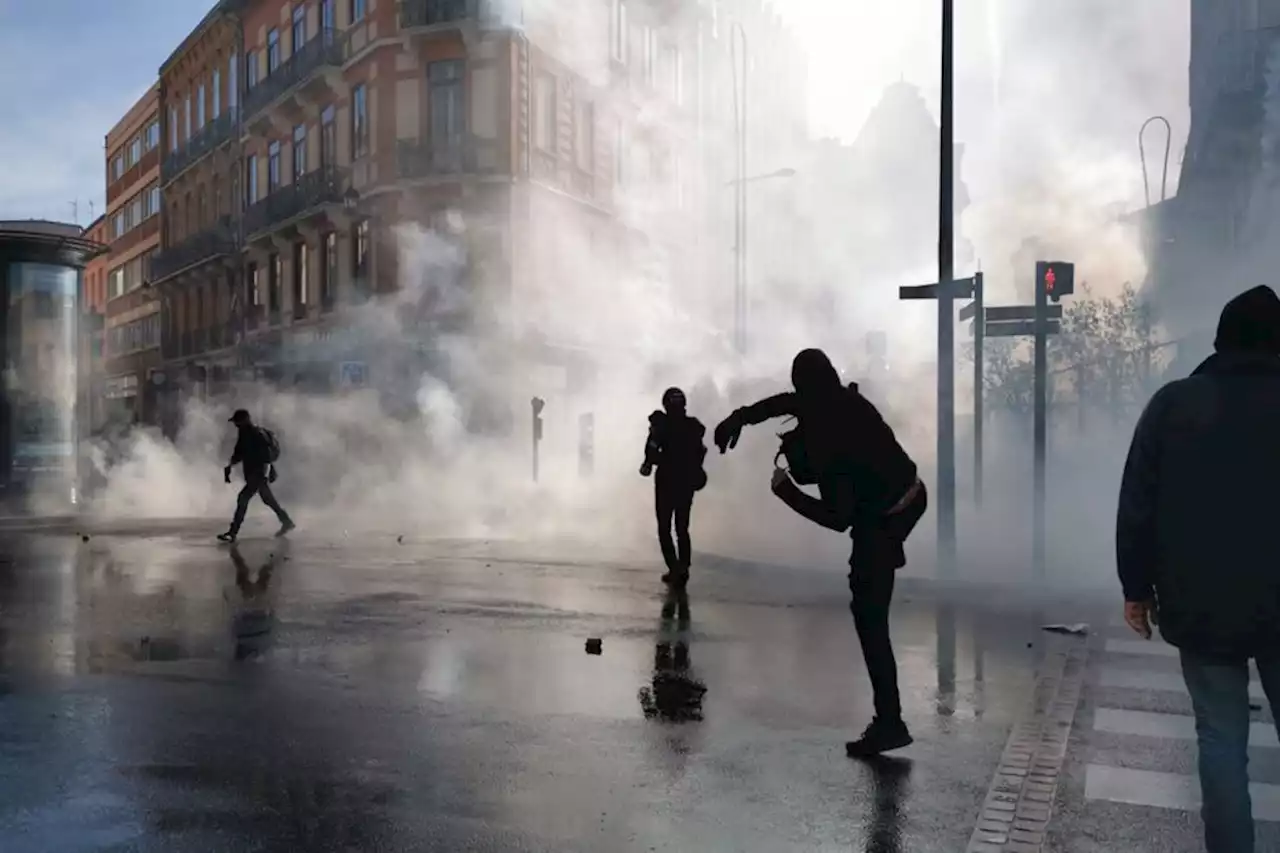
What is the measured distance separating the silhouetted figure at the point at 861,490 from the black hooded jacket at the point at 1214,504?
1456 mm

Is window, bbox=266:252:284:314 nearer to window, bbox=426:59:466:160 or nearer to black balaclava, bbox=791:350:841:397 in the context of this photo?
window, bbox=426:59:466:160

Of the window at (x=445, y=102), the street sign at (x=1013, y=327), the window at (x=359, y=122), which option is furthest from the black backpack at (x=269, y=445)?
the window at (x=359, y=122)

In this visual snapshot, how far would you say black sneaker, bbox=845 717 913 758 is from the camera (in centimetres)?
477

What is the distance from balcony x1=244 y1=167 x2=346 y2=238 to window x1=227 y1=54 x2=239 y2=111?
4.10 meters

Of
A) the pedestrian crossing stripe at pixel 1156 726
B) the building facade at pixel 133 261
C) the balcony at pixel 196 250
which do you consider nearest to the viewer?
the pedestrian crossing stripe at pixel 1156 726

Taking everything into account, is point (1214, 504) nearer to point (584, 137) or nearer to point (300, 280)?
point (584, 137)

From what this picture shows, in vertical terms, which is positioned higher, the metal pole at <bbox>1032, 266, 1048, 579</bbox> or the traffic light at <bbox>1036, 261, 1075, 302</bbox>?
the traffic light at <bbox>1036, 261, 1075, 302</bbox>

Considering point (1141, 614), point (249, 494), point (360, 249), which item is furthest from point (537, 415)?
point (1141, 614)

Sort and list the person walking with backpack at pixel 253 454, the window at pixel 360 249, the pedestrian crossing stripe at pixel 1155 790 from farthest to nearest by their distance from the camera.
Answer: the window at pixel 360 249, the person walking with backpack at pixel 253 454, the pedestrian crossing stripe at pixel 1155 790

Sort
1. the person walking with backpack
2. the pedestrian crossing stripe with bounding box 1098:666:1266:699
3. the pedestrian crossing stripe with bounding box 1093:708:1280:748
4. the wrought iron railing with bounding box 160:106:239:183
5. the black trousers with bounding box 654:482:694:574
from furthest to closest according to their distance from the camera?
the wrought iron railing with bounding box 160:106:239:183
the person walking with backpack
the black trousers with bounding box 654:482:694:574
the pedestrian crossing stripe with bounding box 1098:666:1266:699
the pedestrian crossing stripe with bounding box 1093:708:1280:748

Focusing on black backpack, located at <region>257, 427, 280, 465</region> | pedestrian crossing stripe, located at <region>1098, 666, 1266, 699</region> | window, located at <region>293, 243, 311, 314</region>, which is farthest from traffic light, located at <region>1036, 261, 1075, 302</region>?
window, located at <region>293, 243, 311, 314</region>

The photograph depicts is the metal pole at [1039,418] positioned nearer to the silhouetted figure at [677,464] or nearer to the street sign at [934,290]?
the street sign at [934,290]

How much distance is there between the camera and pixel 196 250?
123 feet

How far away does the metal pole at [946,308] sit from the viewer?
1131cm
